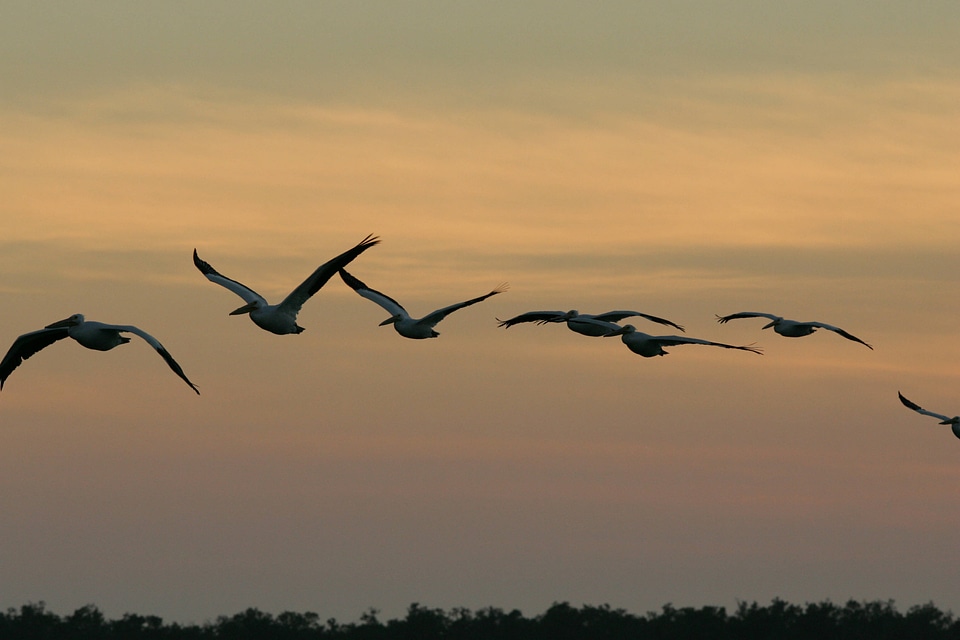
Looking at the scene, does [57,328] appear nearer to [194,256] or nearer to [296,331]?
[296,331]

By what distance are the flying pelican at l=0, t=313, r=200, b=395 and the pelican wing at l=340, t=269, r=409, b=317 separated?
7.79 m

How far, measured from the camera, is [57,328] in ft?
129

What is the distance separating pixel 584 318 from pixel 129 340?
12.2 metres

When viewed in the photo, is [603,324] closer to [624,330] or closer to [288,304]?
[624,330]

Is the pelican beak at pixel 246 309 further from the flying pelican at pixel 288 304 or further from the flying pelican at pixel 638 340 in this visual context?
the flying pelican at pixel 638 340

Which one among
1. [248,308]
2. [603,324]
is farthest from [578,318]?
[248,308]

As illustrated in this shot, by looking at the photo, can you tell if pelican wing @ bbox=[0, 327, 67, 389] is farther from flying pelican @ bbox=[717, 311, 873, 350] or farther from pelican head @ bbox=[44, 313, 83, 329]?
flying pelican @ bbox=[717, 311, 873, 350]

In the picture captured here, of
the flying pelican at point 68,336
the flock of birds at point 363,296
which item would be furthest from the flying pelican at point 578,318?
the flying pelican at point 68,336

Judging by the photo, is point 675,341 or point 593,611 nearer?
point 675,341

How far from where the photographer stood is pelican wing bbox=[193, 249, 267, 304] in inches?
1663

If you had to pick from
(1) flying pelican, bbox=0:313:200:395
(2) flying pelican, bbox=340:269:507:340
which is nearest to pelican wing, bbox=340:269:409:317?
(2) flying pelican, bbox=340:269:507:340

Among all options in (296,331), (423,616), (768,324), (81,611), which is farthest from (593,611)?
(296,331)

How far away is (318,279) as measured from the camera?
38469mm

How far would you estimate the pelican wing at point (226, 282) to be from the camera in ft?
139
